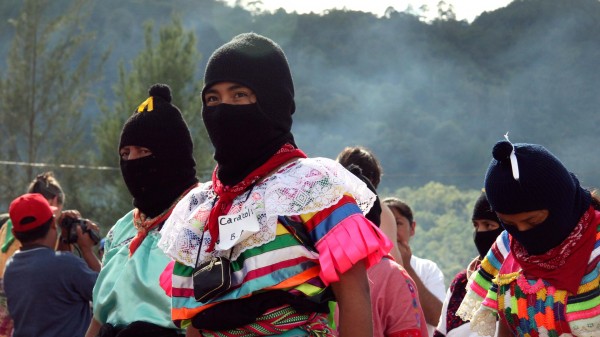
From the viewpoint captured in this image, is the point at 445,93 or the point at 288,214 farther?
the point at 445,93

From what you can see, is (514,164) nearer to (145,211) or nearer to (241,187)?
(241,187)

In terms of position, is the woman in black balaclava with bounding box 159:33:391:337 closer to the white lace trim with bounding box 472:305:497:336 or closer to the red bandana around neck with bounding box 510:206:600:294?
the red bandana around neck with bounding box 510:206:600:294

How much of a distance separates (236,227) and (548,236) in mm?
1231

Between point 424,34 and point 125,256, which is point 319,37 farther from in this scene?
point 125,256

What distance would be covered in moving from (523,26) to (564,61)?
3022 millimetres

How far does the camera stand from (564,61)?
1792 cm

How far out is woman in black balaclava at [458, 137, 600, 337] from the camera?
12.3ft

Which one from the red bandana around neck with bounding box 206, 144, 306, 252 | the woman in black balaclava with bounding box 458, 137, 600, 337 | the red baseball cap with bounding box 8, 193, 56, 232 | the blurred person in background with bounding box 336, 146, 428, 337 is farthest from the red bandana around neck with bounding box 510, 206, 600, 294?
the red baseball cap with bounding box 8, 193, 56, 232

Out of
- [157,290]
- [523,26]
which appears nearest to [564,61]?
[523,26]

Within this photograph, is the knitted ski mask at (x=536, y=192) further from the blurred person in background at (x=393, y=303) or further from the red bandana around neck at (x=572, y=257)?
the blurred person in background at (x=393, y=303)

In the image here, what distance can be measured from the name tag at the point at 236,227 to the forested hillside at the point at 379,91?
1239 centimetres

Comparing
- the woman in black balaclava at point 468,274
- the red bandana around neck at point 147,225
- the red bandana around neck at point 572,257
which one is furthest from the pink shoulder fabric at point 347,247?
the woman in black balaclava at point 468,274

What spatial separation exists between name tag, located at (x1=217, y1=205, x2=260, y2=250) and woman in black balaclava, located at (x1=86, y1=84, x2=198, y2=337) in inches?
46.0

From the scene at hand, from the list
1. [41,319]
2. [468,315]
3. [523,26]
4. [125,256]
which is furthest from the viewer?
[523,26]
